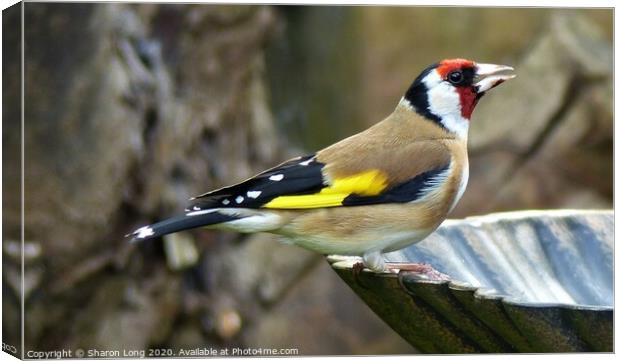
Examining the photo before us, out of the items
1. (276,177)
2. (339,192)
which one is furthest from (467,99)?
(276,177)

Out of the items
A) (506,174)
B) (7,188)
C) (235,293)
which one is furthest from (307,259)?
(7,188)

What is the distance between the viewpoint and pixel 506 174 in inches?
255

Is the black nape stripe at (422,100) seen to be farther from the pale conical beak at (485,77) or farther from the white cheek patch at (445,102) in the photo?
the pale conical beak at (485,77)

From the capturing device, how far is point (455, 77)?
13.1 ft

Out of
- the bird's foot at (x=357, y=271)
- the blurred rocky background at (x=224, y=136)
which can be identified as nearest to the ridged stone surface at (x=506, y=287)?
the bird's foot at (x=357, y=271)

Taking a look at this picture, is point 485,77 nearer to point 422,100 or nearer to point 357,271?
point 422,100

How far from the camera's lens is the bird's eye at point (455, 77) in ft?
13.1

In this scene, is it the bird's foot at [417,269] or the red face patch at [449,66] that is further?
the red face patch at [449,66]

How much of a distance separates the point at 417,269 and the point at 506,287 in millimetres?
297

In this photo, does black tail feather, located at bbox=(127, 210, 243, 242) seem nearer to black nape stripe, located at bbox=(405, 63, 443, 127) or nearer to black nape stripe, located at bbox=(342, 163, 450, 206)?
black nape stripe, located at bbox=(342, 163, 450, 206)

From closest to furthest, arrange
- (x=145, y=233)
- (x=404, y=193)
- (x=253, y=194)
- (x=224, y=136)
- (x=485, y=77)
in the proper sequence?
(x=145, y=233) < (x=253, y=194) < (x=404, y=193) < (x=485, y=77) < (x=224, y=136)

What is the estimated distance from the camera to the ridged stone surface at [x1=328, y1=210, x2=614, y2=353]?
3262 mm

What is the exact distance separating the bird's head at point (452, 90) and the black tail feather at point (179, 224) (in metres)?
0.79

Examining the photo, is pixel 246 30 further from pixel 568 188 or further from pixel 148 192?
pixel 568 188
